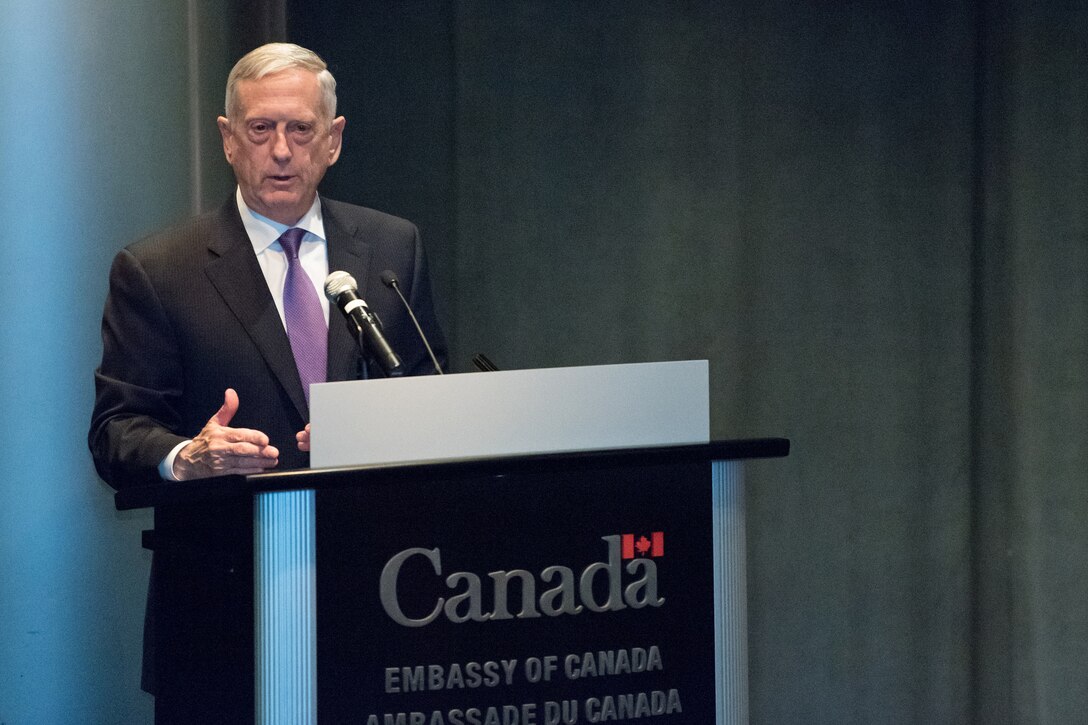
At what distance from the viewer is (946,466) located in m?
4.33

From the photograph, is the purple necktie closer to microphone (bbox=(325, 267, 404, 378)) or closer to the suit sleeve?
the suit sleeve

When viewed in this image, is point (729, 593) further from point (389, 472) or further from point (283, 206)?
point (283, 206)

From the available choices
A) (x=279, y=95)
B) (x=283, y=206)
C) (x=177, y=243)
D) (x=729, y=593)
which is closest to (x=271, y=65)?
(x=279, y=95)

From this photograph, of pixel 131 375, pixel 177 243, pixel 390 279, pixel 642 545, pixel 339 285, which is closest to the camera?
pixel 642 545

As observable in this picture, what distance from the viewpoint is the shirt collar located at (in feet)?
7.98

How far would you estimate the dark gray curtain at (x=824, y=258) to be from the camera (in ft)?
13.3

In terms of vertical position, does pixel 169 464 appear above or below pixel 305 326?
below

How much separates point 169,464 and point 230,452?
0.26 metres

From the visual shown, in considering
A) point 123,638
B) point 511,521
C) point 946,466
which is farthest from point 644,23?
point 511,521

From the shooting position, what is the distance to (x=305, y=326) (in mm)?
2344

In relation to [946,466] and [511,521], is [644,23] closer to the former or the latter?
[946,466]

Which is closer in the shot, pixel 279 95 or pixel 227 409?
pixel 227 409

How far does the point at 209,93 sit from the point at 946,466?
2.60 m

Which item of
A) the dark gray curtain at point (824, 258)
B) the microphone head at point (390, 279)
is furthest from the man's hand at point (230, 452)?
the dark gray curtain at point (824, 258)
